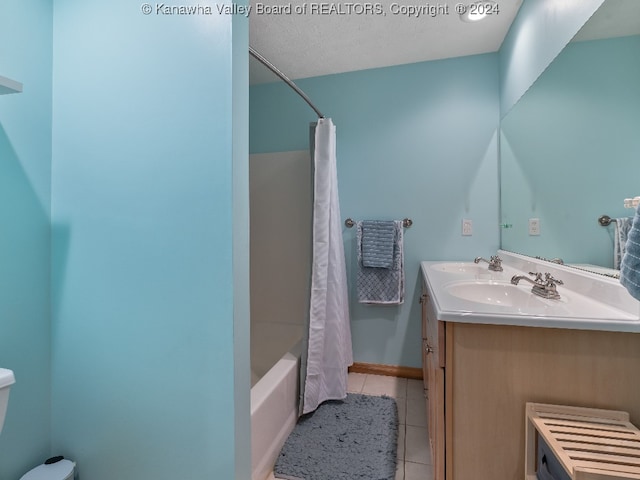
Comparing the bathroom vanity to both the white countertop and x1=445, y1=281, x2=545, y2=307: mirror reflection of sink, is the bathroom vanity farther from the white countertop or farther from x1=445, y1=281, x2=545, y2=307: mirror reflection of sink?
x1=445, y1=281, x2=545, y2=307: mirror reflection of sink

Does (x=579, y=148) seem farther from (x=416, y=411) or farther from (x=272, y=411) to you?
(x=272, y=411)

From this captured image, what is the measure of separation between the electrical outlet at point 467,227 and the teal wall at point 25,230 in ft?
7.49

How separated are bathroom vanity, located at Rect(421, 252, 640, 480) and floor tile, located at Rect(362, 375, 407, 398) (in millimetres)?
1075

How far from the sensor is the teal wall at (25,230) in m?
0.92

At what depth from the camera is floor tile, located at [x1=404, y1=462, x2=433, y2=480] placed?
4.23 feet

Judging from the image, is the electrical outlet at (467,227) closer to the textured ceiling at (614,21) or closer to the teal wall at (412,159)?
the teal wall at (412,159)

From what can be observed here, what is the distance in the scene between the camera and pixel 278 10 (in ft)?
5.35

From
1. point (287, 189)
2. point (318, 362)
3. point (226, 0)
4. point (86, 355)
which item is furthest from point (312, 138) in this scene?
point (86, 355)

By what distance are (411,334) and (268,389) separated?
126cm

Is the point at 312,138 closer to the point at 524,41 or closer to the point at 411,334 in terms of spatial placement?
the point at 524,41

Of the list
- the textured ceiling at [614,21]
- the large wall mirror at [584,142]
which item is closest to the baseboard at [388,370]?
the large wall mirror at [584,142]

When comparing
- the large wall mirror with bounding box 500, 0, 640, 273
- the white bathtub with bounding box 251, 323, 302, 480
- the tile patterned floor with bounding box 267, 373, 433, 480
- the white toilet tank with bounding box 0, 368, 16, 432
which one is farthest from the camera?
the tile patterned floor with bounding box 267, 373, 433, 480

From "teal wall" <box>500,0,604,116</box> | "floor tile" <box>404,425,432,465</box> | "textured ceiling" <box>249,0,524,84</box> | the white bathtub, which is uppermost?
"textured ceiling" <box>249,0,524,84</box>

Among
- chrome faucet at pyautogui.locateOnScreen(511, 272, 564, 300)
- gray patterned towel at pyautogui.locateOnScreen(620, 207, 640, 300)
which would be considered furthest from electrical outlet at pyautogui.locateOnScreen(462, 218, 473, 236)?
gray patterned towel at pyautogui.locateOnScreen(620, 207, 640, 300)
